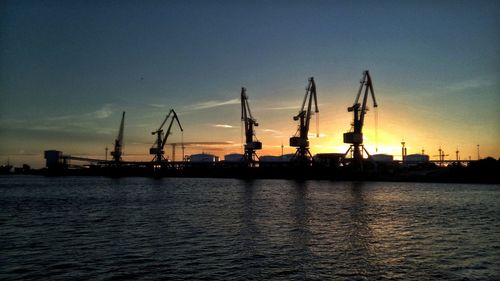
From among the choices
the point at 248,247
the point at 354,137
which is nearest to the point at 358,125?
the point at 354,137

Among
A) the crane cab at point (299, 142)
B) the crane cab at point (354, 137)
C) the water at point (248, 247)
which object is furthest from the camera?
the crane cab at point (299, 142)

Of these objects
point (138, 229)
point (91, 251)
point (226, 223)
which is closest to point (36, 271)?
point (91, 251)

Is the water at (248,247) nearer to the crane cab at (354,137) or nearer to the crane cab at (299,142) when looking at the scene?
the crane cab at (354,137)

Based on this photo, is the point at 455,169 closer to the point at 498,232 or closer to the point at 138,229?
the point at 498,232

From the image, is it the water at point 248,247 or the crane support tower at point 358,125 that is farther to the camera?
the crane support tower at point 358,125

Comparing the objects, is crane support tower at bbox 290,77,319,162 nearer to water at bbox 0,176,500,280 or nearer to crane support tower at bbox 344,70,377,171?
crane support tower at bbox 344,70,377,171

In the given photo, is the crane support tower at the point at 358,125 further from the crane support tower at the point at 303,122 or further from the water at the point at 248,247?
the water at the point at 248,247

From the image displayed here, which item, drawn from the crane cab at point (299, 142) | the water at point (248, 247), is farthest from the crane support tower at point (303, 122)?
the water at point (248, 247)

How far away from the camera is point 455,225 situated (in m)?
42.8

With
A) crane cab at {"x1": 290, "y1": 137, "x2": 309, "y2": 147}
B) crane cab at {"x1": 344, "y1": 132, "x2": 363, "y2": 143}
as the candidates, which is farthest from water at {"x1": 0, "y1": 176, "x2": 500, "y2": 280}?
crane cab at {"x1": 290, "y1": 137, "x2": 309, "y2": 147}

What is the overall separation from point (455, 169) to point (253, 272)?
188202 millimetres

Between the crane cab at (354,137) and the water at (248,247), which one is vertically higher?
the crane cab at (354,137)

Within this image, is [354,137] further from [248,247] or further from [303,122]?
[248,247]

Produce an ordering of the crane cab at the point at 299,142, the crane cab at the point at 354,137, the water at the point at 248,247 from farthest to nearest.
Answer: the crane cab at the point at 299,142 < the crane cab at the point at 354,137 < the water at the point at 248,247
